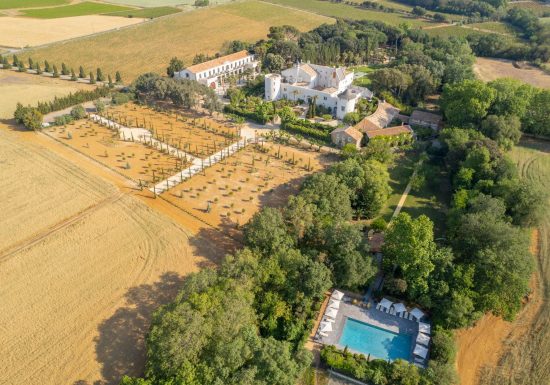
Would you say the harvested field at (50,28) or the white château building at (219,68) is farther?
the harvested field at (50,28)

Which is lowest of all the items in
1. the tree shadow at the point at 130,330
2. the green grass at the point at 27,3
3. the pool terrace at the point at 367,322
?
the tree shadow at the point at 130,330

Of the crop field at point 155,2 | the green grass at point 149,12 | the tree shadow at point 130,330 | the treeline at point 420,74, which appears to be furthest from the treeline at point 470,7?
the tree shadow at point 130,330

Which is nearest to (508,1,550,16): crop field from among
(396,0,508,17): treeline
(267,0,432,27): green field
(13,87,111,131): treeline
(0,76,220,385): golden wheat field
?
(396,0,508,17): treeline

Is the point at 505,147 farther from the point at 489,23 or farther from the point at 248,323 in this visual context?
the point at 489,23

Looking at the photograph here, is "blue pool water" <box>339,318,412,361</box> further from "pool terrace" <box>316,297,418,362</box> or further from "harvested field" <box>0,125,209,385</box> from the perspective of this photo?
"harvested field" <box>0,125,209,385</box>

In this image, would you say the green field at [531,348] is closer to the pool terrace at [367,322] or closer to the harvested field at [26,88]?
the pool terrace at [367,322]

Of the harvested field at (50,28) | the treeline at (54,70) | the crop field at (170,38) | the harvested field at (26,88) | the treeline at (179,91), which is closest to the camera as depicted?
the treeline at (179,91)
